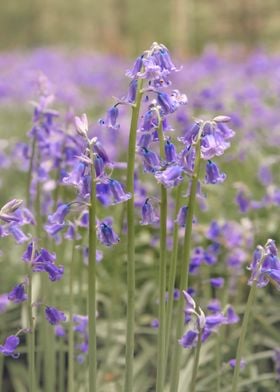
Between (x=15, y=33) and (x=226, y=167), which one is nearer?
(x=226, y=167)

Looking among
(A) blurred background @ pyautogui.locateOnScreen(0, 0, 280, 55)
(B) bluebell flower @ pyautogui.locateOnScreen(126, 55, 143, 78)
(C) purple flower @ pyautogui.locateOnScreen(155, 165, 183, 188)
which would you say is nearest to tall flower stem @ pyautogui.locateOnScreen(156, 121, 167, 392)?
(C) purple flower @ pyautogui.locateOnScreen(155, 165, 183, 188)

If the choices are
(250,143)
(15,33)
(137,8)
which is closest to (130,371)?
(250,143)

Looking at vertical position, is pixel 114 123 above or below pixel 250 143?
below

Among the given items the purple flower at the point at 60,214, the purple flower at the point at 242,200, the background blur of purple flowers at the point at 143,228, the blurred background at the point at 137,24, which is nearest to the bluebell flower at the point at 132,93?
the background blur of purple flowers at the point at 143,228

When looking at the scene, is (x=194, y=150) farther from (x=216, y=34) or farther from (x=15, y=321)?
(x=216, y=34)

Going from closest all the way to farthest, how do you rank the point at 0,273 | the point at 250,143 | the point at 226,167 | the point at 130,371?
1. the point at 130,371
2. the point at 0,273
3. the point at 250,143
4. the point at 226,167

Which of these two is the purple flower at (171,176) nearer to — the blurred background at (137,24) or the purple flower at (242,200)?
the purple flower at (242,200)

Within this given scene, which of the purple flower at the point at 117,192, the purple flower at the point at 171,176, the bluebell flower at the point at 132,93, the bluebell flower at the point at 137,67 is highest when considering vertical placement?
the bluebell flower at the point at 137,67

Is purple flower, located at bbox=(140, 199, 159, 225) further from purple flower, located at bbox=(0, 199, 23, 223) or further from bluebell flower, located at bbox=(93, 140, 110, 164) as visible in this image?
purple flower, located at bbox=(0, 199, 23, 223)
